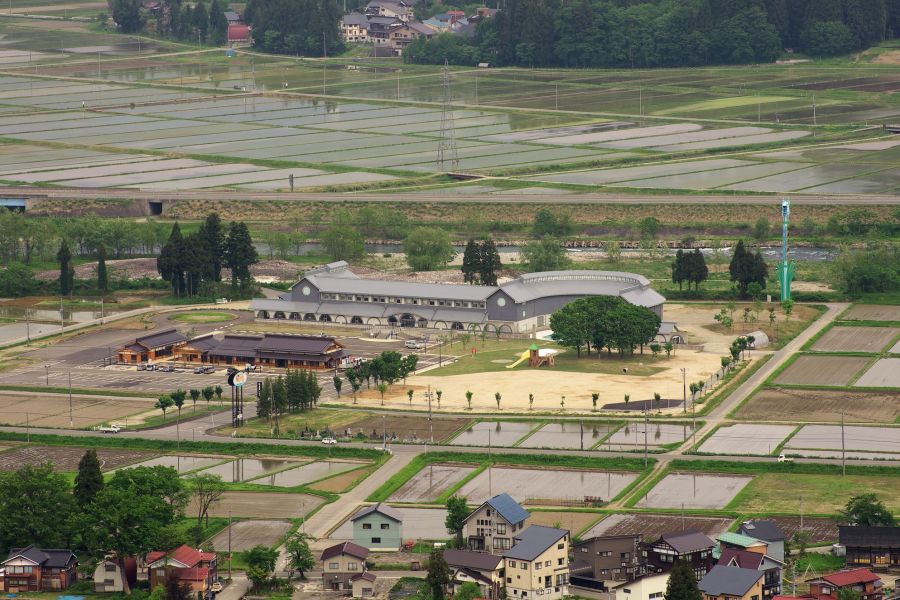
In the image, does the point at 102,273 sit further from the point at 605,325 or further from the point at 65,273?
the point at 605,325

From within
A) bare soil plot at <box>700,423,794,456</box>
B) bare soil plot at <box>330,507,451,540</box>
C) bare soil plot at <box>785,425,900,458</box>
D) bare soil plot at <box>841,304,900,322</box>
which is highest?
bare soil plot at <box>841,304,900,322</box>

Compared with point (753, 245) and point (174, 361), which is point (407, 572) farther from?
point (753, 245)

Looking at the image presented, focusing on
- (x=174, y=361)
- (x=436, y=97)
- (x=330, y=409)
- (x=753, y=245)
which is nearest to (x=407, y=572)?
(x=330, y=409)

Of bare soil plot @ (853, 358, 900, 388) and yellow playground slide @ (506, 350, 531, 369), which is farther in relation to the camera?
yellow playground slide @ (506, 350, 531, 369)

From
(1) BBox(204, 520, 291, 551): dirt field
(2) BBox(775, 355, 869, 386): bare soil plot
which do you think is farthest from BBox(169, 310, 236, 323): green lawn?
(1) BBox(204, 520, 291, 551): dirt field

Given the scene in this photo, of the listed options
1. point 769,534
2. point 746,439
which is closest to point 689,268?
point 746,439

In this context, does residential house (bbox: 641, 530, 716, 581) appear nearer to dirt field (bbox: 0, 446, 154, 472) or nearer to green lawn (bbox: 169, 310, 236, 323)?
dirt field (bbox: 0, 446, 154, 472)
